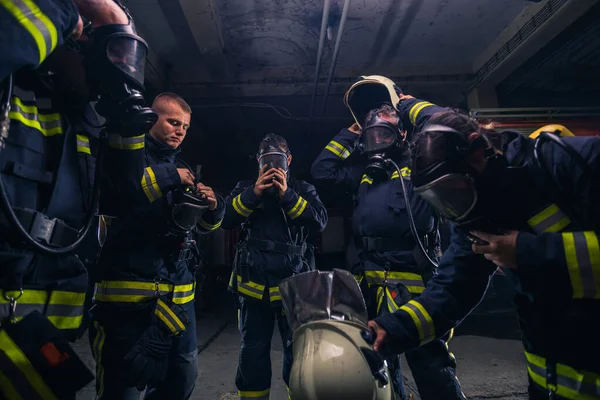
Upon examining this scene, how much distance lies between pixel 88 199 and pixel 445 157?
1395 millimetres

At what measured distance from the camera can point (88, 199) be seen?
1237 mm

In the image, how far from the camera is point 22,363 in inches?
33.3

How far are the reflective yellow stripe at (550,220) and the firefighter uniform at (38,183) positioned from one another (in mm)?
1652

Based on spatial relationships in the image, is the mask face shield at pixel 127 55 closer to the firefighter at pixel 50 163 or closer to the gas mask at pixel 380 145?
the firefighter at pixel 50 163

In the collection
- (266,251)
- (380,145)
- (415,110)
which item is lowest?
(266,251)

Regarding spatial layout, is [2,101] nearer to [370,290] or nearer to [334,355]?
[334,355]

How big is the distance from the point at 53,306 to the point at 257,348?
4.99 ft

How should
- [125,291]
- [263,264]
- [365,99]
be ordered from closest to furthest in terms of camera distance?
[125,291] < [263,264] < [365,99]

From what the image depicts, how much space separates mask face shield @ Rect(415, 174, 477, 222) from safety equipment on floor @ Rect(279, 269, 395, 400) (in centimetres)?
50

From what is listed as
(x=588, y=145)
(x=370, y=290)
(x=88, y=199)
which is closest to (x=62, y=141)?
(x=88, y=199)

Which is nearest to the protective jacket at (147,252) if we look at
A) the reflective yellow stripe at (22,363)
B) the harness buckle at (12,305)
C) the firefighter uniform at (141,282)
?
the firefighter uniform at (141,282)

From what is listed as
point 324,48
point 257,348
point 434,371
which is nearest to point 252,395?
point 257,348

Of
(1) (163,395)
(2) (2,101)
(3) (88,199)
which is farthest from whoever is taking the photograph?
(1) (163,395)

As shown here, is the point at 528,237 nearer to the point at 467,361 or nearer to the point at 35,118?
the point at 35,118
